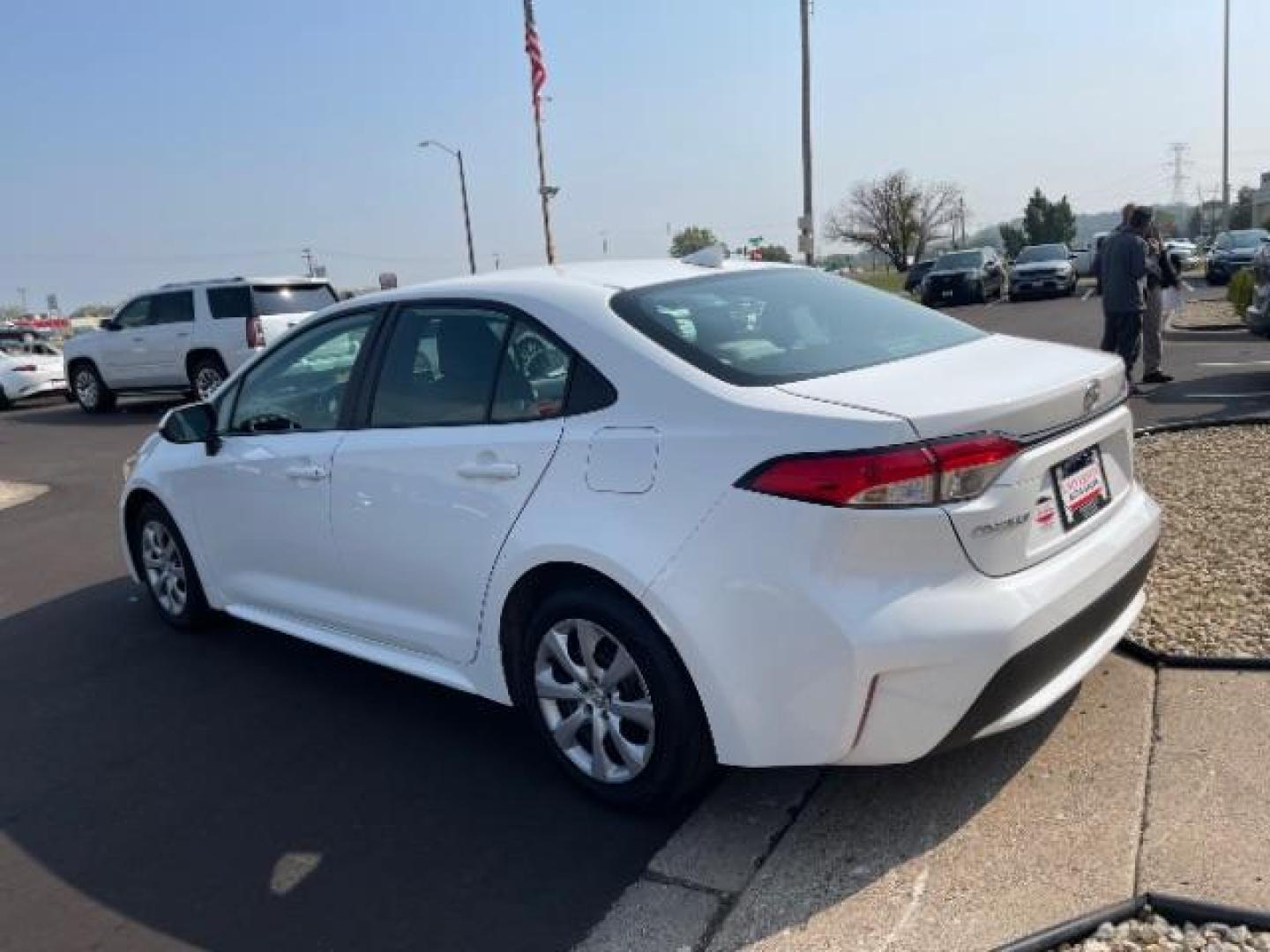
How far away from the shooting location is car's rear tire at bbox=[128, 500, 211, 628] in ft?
16.6

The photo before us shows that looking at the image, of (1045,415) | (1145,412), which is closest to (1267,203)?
(1145,412)

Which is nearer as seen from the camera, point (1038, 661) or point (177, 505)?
point (1038, 661)

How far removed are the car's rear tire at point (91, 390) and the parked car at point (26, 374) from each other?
1901mm

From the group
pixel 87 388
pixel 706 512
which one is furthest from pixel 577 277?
pixel 87 388

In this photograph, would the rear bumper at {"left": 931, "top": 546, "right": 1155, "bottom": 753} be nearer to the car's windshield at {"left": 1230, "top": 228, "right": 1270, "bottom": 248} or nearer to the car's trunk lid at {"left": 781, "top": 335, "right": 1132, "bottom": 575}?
the car's trunk lid at {"left": 781, "top": 335, "right": 1132, "bottom": 575}

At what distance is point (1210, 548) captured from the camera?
193 inches

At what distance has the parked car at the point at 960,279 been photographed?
27.8m

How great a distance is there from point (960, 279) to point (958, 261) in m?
1.03

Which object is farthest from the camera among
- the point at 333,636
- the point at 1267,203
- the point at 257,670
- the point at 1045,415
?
the point at 1267,203

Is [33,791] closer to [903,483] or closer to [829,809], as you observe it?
[829,809]

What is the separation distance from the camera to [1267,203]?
7462cm

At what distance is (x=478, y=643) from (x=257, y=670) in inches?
66.7

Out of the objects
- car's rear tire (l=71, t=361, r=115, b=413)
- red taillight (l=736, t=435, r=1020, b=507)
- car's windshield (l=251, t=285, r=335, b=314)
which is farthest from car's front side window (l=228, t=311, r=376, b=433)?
car's rear tire (l=71, t=361, r=115, b=413)

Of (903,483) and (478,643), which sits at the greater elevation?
(903,483)
